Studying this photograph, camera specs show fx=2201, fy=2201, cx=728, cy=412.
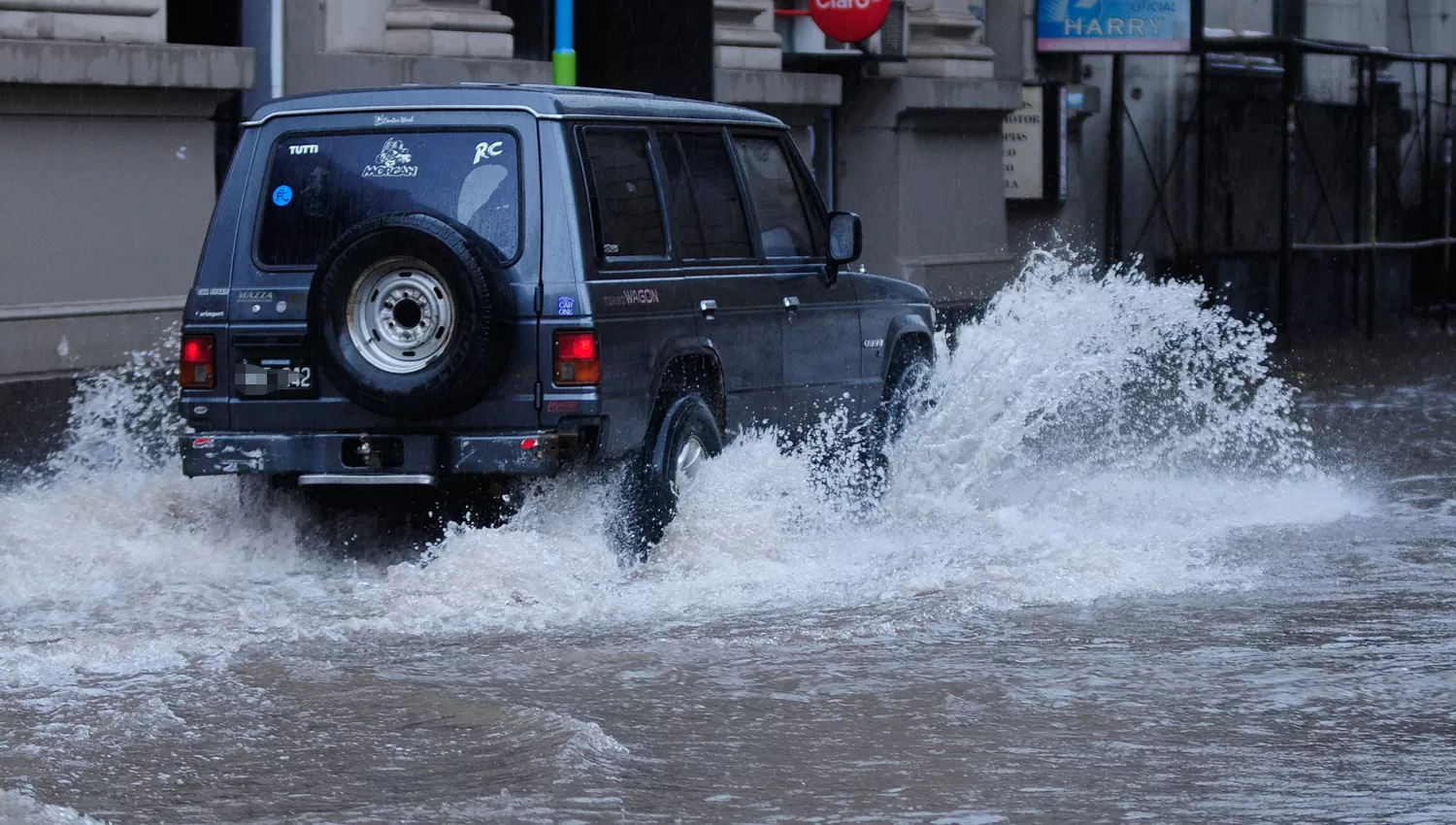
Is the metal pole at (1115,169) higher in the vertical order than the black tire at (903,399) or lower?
higher

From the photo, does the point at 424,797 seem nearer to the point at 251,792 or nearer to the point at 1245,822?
the point at 251,792

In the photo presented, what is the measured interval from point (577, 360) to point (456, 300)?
0.49 m

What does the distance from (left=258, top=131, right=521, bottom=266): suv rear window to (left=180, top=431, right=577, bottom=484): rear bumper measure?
0.67 m

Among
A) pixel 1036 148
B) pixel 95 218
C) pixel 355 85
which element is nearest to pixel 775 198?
pixel 95 218

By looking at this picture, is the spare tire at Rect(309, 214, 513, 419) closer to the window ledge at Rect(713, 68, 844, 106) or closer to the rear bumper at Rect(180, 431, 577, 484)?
the rear bumper at Rect(180, 431, 577, 484)

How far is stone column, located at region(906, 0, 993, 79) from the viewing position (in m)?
20.9

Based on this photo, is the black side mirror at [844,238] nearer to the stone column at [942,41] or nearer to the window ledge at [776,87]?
the window ledge at [776,87]

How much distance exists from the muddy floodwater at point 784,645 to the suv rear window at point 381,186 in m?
1.09

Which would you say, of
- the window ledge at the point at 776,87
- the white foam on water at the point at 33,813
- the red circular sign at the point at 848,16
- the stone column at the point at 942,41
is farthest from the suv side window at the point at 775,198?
the stone column at the point at 942,41

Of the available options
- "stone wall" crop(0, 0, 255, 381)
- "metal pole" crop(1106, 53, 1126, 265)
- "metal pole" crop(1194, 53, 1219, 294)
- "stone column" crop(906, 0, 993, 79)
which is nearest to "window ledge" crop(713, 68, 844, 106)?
"stone column" crop(906, 0, 993, 79)

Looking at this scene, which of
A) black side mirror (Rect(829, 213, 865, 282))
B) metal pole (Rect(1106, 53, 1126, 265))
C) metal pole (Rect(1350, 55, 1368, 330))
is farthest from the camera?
metal pole (Rect(1350, 55, 1368, 330))

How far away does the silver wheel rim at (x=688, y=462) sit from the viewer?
8680 mm

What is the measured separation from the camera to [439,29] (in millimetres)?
14984

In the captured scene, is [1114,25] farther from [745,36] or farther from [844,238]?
[844,238]
